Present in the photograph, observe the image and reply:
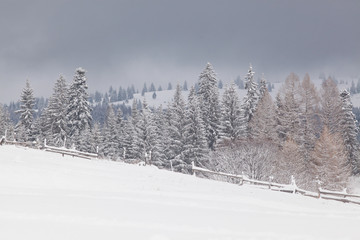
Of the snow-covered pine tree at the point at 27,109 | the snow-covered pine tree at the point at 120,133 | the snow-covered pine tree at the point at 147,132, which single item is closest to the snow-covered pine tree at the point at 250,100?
the snow-covered pine tree at the point at 147,132

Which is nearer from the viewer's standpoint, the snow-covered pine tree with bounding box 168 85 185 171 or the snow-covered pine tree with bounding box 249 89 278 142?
the snow-covered pine tree with bounding box 168 85 185 171

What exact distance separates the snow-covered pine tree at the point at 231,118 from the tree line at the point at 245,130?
14cm

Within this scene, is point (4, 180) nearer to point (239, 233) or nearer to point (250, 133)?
point (239, 233)

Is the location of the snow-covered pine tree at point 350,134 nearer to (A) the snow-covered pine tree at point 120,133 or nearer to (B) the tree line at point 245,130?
(B) the tree line at point 245,130

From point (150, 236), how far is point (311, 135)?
35.2 metres

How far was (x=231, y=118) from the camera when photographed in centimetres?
4084

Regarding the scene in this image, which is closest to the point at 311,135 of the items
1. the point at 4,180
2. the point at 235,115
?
the point at 235,115

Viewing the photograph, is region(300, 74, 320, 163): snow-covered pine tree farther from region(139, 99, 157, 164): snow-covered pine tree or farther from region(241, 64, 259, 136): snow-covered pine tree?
region(139, 99, 157, 164): snow-covered pine tree

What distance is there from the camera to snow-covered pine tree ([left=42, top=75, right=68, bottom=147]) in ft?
146

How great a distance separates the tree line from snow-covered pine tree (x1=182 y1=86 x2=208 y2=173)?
0.13 metres

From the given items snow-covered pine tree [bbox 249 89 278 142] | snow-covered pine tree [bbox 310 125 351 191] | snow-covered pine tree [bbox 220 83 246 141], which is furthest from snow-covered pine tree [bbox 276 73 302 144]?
snow-covered pine tree [bbox 220 83 246 141]

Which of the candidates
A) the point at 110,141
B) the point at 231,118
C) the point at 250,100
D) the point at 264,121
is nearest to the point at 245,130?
the point at 231,118

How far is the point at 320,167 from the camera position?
1268 inches

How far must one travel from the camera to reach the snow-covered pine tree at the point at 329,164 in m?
31.1
